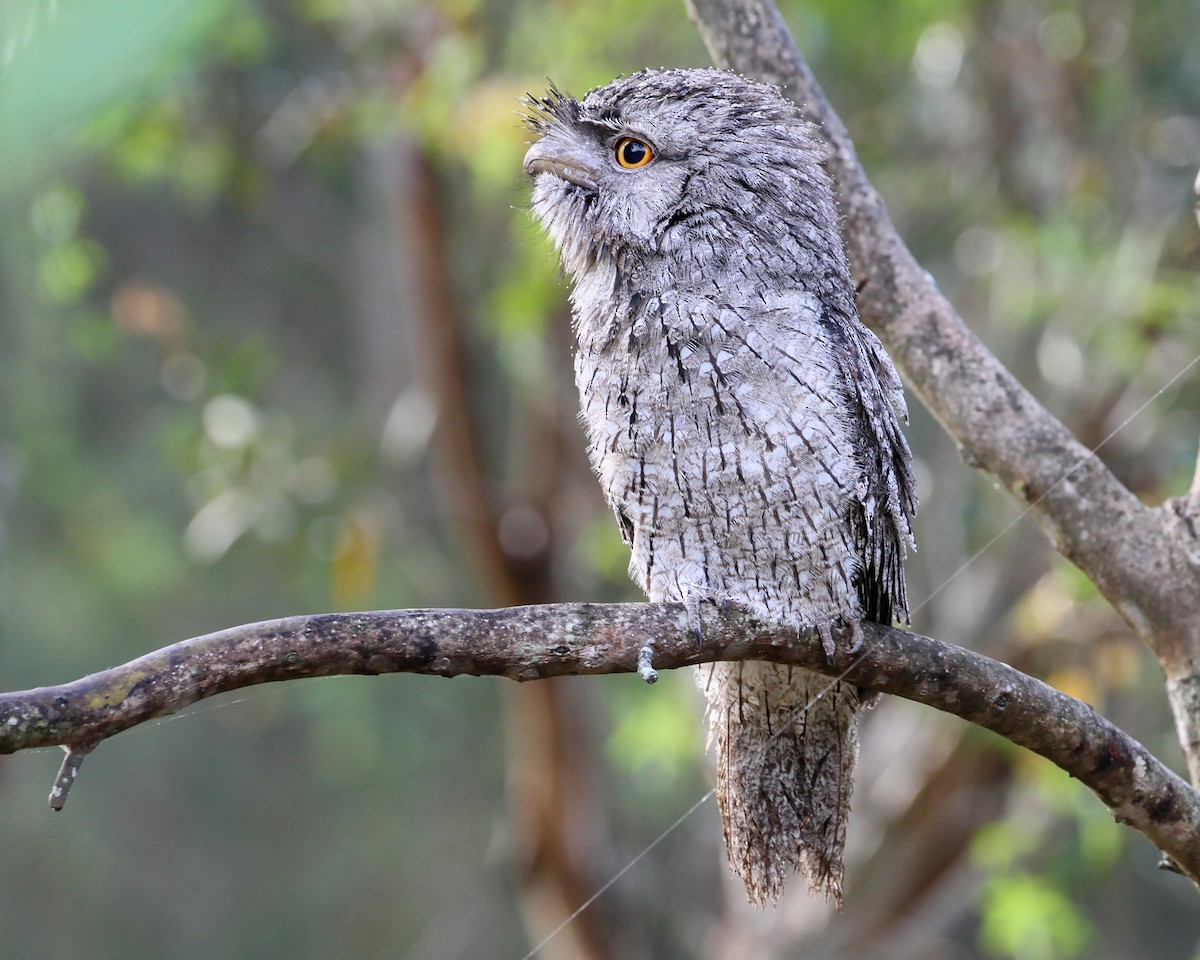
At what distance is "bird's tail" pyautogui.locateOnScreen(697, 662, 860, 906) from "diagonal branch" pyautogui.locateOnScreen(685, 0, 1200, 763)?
0.50 meters

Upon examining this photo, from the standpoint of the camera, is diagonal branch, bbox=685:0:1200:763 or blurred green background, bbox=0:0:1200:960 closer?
diagonal branch, bbox=685:0:1200:763

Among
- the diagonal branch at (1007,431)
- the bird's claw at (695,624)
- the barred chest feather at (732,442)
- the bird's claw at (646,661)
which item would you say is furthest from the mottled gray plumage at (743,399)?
the bird's claw at (646,661)

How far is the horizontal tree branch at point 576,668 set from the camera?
128cm

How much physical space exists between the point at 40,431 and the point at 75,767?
Result: 553 cm

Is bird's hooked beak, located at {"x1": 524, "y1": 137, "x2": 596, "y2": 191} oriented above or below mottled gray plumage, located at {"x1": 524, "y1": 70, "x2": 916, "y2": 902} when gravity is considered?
above

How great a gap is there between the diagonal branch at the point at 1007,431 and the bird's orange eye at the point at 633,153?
0.46m

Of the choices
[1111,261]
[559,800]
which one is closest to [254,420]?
[559,800]

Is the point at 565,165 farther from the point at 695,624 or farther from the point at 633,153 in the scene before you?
the point at 695,624

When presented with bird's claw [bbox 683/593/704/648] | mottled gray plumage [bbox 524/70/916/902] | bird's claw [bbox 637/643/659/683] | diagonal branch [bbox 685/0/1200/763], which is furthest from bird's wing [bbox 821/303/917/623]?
bird's claw [bbox 637/643/659/683]

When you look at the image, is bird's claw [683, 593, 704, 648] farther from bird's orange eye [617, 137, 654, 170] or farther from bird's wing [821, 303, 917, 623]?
bird's orange eye [617, 137, 654, 170]

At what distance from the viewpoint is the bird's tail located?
2207mm

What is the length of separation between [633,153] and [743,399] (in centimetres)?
51

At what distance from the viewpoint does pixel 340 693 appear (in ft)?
24.9

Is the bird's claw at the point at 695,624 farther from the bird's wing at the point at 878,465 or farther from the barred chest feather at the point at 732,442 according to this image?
the bird's wing at the point at 878,465
